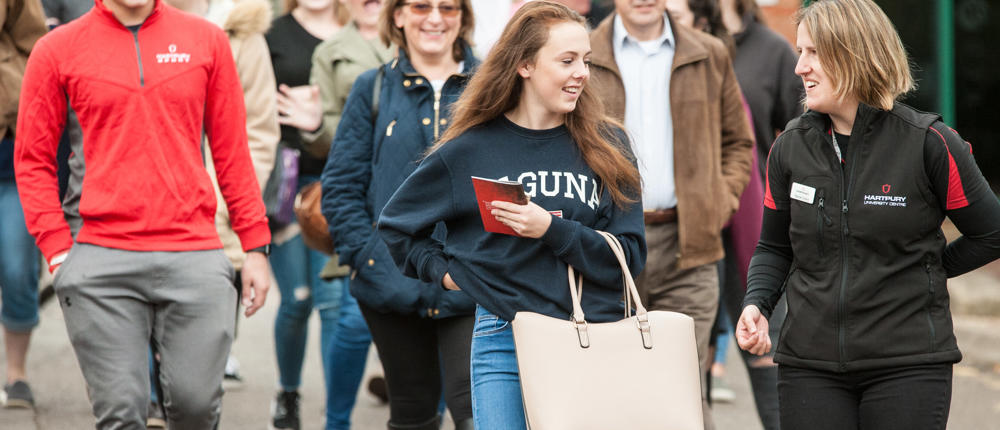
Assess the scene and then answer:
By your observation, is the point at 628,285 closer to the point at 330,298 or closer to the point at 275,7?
the point at 330,298

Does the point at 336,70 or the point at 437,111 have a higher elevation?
the point at 437,111

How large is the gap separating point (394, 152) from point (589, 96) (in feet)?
3.63

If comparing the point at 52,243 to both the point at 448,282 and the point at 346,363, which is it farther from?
the point at 346,363

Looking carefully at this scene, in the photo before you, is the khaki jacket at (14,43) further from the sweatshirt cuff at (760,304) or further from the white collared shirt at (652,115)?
the sweatshirt cuff at (760,304)

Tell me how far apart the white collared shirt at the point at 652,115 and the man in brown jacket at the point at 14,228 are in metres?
2.68

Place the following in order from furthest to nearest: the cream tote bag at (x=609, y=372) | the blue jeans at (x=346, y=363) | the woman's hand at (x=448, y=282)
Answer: the blue jeans at (x=346, y=363), the woman's hand at (x=448, y=282), the cream tote bag at (x=609, y=372)

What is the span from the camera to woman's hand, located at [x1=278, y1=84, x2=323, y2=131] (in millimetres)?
6492

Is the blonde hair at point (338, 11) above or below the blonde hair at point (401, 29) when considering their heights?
below

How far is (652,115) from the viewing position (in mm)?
5430

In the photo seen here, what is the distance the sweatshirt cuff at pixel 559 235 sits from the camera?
3709mm

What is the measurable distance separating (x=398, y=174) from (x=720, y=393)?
322cm

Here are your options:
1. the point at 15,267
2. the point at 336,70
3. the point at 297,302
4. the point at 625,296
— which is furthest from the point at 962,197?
the point at 15,267

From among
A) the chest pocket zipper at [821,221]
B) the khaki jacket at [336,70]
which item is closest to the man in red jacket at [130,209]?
the khaki jacket at [336,70]

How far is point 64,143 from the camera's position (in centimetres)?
580
